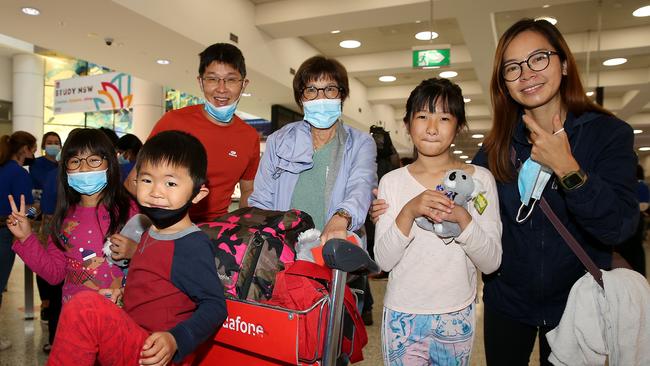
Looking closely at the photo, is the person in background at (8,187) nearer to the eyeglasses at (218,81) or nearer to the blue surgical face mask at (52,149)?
the blue surgical face mask at (52,149)

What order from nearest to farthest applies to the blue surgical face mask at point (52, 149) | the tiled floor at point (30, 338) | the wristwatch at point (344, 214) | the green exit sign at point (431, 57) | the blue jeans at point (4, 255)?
the wristwatch at point (344, 214) < the tiled floor at point (30, 338) < the blue jeans at point (4, 255) < the blue surgical face mask at point (52, 149) < the green exit sign at point (431, 57)

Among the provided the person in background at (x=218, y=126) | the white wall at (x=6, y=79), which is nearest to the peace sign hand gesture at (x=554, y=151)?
the person in background at (x=218, y=126)

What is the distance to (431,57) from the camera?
24.9 feet

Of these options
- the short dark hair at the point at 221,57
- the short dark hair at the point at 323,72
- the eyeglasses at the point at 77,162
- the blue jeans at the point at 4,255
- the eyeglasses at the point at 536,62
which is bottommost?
the blue jeans at the point at 4,255

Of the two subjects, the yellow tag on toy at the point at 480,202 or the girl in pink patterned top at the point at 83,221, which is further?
the girl in pink patterned top at the point at 83,221

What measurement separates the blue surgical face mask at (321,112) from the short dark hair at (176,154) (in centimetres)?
60

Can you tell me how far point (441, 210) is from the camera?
60.6 inches

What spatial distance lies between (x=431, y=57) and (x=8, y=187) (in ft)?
19.7

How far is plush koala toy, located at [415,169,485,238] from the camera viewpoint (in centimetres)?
156

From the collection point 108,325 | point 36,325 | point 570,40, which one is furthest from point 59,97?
point 108,325

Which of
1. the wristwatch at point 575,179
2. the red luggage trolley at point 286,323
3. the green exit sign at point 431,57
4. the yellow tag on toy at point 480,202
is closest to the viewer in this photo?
the red luggage trolley at point 286,323

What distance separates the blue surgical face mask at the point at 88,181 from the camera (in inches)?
88.4

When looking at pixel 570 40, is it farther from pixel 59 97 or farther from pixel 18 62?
pixel 18 62

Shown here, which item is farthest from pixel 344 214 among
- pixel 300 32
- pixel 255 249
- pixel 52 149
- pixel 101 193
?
pixel 300 32
